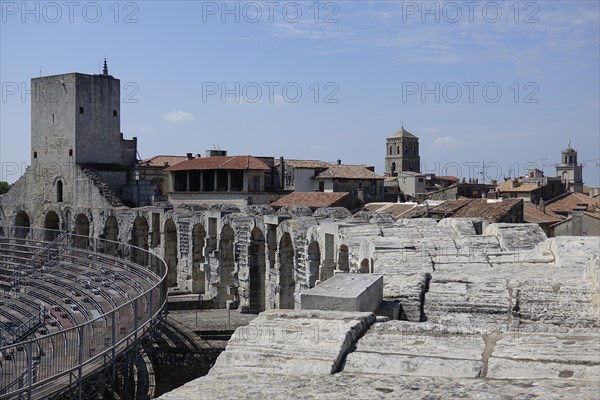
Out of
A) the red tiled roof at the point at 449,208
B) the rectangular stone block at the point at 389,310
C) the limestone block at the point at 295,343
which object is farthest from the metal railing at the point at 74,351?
the red tiled roof at the point at 449,208

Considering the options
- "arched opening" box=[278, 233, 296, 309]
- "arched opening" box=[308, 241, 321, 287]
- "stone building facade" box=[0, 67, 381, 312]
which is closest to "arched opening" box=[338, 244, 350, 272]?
"stone building facade" box=[0, 67, 381, 312]

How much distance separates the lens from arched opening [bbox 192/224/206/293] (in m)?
24.7

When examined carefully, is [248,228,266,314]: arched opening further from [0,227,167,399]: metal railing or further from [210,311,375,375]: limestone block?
[210,311,375,375]: limestone block

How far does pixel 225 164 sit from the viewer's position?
37375 mm

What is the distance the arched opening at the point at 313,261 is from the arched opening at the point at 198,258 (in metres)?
9.41

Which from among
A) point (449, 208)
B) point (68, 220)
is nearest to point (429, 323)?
point (449, 208)

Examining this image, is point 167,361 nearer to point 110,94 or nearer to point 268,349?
point 268,349

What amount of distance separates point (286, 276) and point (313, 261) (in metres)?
3.72

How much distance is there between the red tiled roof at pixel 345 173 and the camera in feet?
136

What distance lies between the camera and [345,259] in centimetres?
1333

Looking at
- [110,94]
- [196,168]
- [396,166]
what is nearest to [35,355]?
[110,94]

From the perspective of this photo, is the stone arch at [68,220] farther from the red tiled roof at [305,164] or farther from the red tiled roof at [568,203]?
the red tiled roof at [568,203]

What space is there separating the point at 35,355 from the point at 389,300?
680 centimetres

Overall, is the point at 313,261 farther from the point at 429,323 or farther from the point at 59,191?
the point at 59,191
